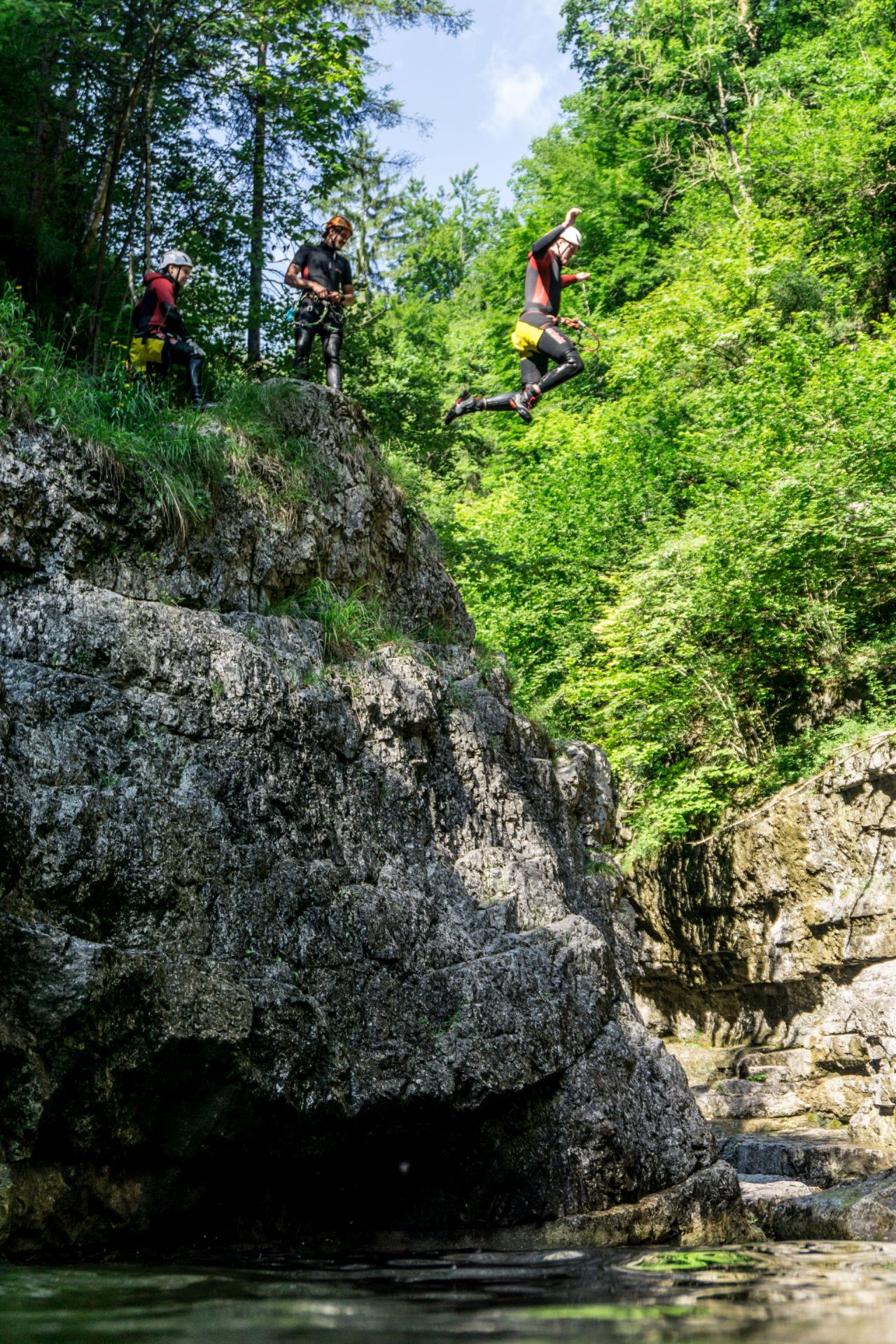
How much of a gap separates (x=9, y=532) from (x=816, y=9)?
30.7 m

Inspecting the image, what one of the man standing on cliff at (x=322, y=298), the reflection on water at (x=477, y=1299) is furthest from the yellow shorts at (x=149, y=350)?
the reflection on water at (x=477, y=1299)

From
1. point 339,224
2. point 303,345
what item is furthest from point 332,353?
point 339,224

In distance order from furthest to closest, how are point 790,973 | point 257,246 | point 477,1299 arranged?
point 790,973 → point 257,246 → point 477,1299

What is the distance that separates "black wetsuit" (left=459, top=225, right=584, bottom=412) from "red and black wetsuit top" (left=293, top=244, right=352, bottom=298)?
5.87 feet

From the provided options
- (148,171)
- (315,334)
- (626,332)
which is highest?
(626,332)

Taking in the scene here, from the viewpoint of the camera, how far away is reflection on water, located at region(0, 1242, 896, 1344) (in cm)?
291

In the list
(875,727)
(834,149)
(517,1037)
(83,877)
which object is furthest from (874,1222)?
(834,149)

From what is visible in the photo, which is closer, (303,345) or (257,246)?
(303,345)

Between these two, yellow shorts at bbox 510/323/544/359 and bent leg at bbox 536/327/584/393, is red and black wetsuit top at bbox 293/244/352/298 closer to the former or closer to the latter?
yellow shorts at bbox 510/323/544/359

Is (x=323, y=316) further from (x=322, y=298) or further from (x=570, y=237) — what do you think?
(x=570, y=237)

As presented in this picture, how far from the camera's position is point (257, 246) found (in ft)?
47.1

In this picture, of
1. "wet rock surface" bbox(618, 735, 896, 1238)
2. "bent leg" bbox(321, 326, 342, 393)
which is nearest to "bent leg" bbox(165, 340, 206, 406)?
"bent leg" bbox(321, 326, 342, 393)

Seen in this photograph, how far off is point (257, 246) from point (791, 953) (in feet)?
42.5

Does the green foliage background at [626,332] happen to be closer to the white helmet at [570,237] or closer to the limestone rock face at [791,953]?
the limestone rock face at [791,953]
